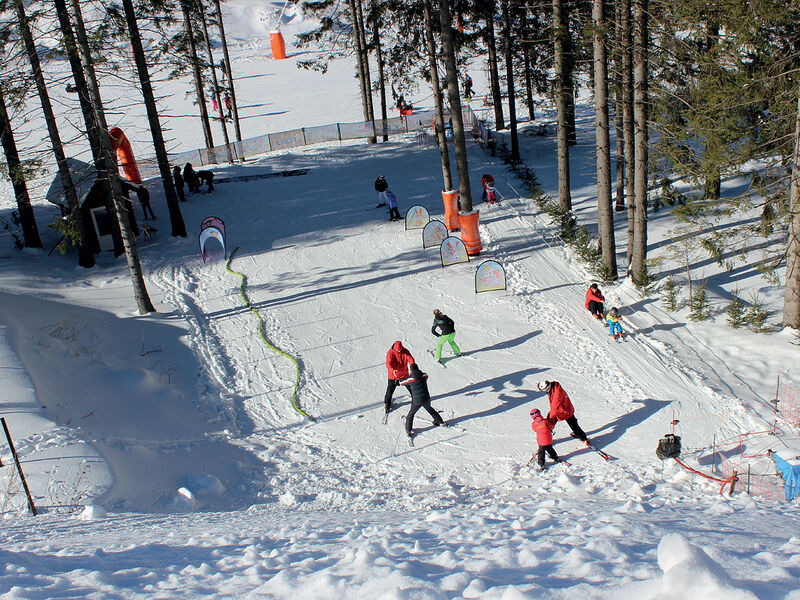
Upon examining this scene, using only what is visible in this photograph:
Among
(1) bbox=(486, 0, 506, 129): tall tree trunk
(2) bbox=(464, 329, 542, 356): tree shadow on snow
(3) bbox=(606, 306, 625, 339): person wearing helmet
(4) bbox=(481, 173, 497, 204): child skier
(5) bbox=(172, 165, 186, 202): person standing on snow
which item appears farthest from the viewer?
(1) bbox=(486, 0, 506, 129): tall tree trunk

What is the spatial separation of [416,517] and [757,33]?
12.3 meters

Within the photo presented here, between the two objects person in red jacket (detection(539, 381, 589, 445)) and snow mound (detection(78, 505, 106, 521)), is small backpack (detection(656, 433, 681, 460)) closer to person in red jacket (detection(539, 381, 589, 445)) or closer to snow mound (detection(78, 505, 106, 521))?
person in red jacket (detection(539, 381, 589, 445))

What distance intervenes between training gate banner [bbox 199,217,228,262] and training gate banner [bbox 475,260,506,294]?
8.02 metres

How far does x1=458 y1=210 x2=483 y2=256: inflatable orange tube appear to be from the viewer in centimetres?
1761

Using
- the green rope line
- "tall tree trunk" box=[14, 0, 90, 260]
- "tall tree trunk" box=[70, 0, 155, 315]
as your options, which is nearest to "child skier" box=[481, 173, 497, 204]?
the green rope line

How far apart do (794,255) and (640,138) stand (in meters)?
4.21

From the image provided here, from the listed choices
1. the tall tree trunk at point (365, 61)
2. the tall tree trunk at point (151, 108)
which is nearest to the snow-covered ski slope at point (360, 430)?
the tall tree trunk at point (151, 108)

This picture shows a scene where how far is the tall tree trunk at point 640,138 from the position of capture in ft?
44.7

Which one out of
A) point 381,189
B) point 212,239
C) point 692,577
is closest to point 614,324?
point 692,577

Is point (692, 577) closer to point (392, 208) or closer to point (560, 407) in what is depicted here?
point (560, 407)

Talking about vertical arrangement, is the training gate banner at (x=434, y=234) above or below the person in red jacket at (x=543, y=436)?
above

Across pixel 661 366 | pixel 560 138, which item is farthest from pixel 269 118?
pixel 661 366

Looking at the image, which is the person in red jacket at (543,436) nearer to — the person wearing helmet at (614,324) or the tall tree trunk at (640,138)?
the person wearing helmet at (614,324)

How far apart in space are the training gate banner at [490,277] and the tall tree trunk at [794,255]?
599 centimetres
